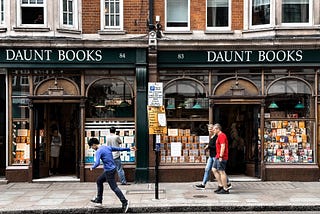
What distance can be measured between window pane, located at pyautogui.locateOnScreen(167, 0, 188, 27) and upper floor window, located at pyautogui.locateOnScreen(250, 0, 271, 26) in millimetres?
2018

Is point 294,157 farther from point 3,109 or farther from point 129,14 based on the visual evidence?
point 3,109

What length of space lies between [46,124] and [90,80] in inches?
84.5

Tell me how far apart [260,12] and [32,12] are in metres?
6.82

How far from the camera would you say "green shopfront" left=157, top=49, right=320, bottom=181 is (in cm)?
1362

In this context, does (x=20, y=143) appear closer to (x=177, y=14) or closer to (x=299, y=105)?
(x=177, y=14)

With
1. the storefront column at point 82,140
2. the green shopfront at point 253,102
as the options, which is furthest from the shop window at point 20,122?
the green shopfront at point 253,102

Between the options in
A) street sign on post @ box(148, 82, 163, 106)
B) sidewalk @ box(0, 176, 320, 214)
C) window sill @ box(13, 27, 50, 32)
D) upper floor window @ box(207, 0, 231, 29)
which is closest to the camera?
sidewalk @ box(0, 176, 320, 214)

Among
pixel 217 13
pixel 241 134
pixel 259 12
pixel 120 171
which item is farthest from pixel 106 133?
Answer: pixel 259 12

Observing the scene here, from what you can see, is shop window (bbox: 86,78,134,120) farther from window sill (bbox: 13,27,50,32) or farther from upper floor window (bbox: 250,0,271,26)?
upper floor window (bbox: 250,0,271,26)

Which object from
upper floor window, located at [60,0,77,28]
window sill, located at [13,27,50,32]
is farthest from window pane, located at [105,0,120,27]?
window sill, located at [13,27,50,32]

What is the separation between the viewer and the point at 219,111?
1443cm

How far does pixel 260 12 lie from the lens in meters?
13.9

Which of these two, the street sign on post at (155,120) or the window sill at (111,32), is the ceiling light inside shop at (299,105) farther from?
the window sill at (111,32)

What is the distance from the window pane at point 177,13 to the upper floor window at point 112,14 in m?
1.47
